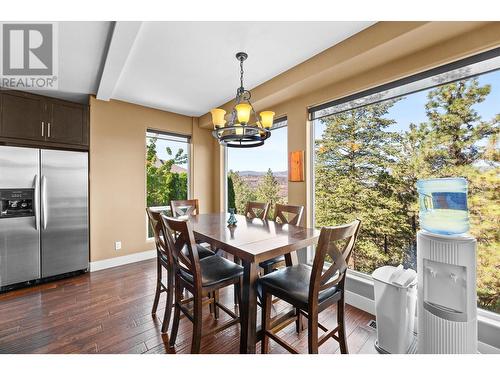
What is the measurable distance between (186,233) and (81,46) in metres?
2.16

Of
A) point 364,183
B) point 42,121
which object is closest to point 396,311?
point 364,183

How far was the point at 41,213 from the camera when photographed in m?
2.87

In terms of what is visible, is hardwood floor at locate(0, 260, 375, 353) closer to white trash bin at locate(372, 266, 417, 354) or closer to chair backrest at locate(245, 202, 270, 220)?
white trash bin at locate(372, 266, 417, 354)

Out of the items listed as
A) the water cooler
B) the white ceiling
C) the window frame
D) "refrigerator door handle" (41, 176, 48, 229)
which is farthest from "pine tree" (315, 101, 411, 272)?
"refrigerator door handle" (41, 176, 48, 229)

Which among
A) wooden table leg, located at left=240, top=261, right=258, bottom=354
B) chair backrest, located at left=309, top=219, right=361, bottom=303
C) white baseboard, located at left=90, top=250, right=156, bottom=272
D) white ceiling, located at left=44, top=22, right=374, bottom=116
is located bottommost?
white baseboard, located at left=90, top=250, right=156, bottom=272

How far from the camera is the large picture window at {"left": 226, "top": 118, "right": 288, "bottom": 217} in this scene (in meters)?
3.47

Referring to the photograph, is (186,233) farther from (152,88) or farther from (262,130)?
(152,88)

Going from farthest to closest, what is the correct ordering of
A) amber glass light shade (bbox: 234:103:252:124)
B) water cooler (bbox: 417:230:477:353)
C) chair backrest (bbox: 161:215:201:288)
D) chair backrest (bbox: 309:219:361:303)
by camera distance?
amber glass light shade (bbox: 234:103:252:124)
chair backrest (bbox: 161:215:201:288)
water cooler (bbox: 417:230:477:353)
chair backrest (bbox: 309:219:361:303)

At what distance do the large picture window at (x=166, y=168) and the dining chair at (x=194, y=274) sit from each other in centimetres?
257

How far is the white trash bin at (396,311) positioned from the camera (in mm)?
1659

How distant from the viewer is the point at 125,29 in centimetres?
184

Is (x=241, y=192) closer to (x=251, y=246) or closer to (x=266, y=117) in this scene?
(x=266, y=117)

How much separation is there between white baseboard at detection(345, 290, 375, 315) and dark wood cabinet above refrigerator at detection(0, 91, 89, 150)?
4069mm
